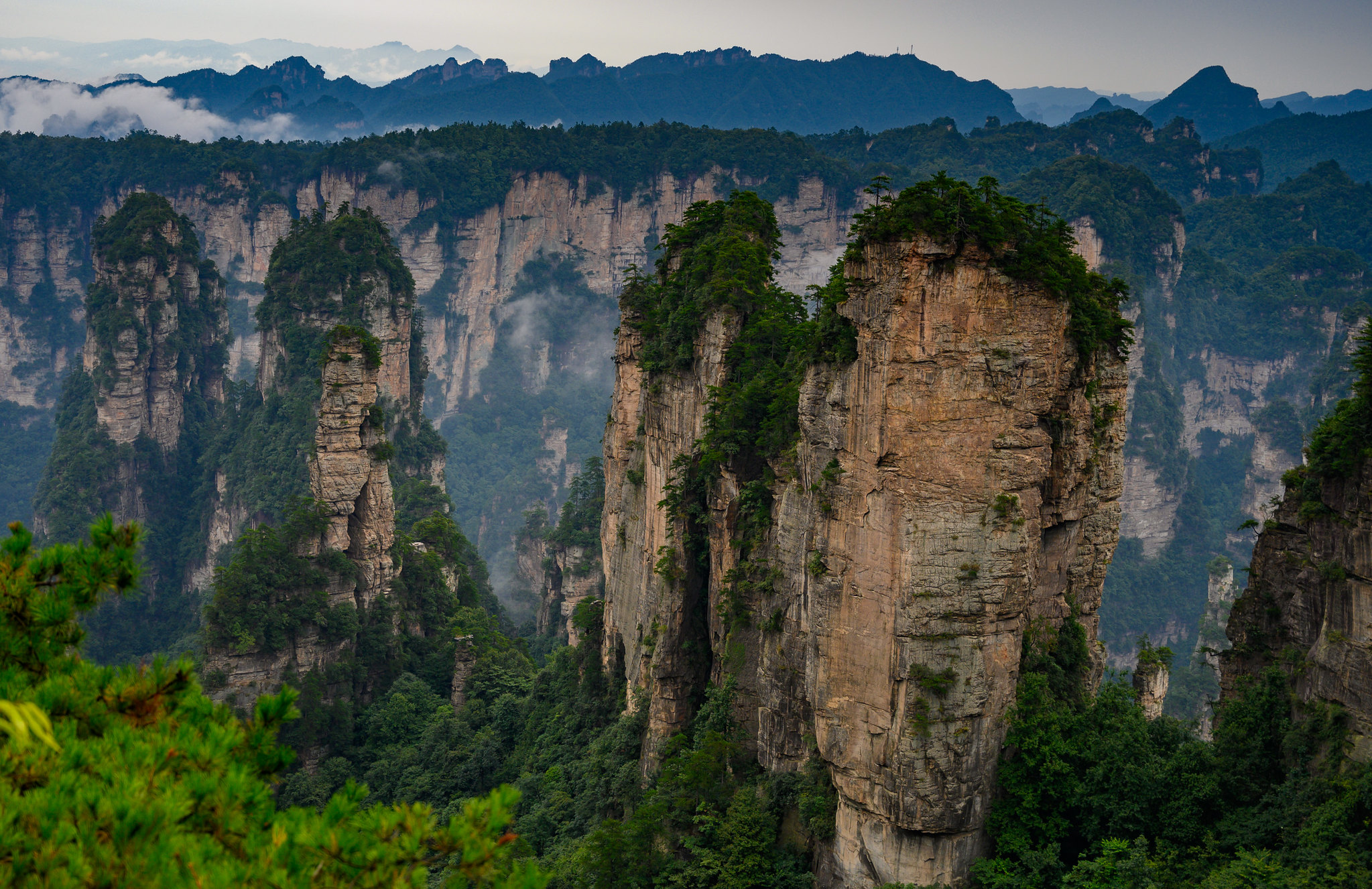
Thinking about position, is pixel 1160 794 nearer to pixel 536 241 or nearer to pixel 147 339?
pixel 147 339

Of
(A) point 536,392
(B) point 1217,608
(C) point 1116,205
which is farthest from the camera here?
(A) point 536,392

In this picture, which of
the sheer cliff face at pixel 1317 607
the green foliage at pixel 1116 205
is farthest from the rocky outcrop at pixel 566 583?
the green foliage at pixel 1116 205

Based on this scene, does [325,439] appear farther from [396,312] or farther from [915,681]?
[915,681]

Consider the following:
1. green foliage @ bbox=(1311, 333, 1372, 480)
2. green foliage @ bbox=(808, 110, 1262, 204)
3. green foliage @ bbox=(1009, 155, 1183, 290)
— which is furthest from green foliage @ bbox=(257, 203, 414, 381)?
green foliage @ bbox=(808, 110, 1262, 204)

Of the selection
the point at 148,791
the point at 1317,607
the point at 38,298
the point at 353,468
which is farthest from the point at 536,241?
the point at 148,791

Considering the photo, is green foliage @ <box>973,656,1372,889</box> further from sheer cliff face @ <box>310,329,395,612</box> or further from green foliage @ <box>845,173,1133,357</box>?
sheer cliff face @ <box>310,329,395,612</box>

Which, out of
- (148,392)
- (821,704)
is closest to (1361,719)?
(821,704)
